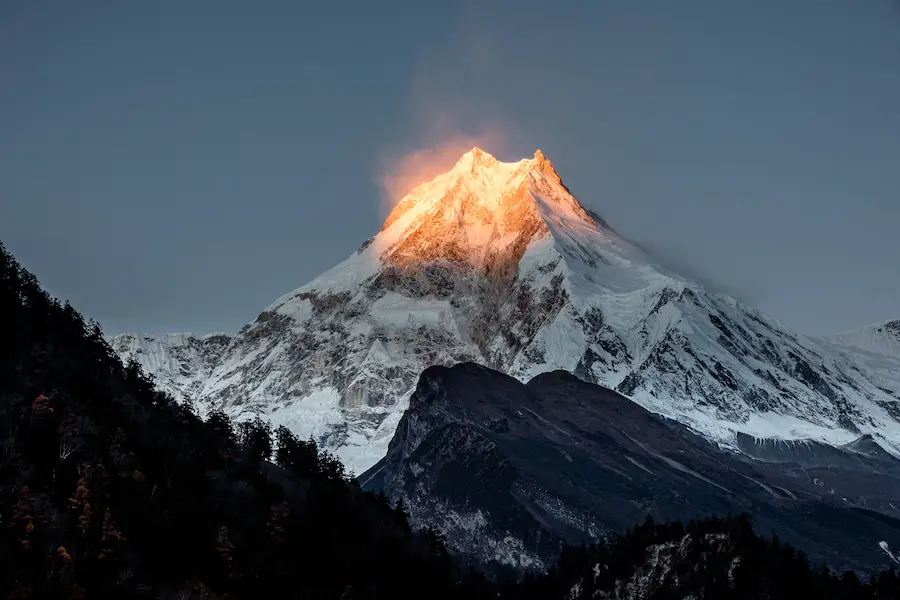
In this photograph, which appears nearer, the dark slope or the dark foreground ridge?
the dark slope

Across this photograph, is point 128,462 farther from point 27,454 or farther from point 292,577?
point 292,577

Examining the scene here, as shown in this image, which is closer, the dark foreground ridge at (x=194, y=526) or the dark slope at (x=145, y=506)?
the dark slope at (x=145, y=506)

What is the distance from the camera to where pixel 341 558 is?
157125mm

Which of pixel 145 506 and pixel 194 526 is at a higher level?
pixel 145 506

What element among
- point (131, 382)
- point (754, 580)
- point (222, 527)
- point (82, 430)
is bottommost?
point (754, 580)

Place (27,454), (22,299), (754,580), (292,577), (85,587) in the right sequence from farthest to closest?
(22,299)
(754,580)
(292,577)
(27,454)
(85,587)

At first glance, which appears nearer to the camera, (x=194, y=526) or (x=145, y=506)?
(x=145, y=506)

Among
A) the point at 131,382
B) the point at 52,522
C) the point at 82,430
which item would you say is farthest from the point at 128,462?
the point at 131,382

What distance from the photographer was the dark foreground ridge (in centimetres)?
12612

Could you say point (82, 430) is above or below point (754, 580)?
above

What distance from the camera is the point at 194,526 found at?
140 m

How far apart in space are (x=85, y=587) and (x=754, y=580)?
72548 millimetres

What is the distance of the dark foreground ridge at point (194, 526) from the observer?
12612 centimetres

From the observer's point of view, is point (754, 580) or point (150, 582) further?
point (754, 580)
